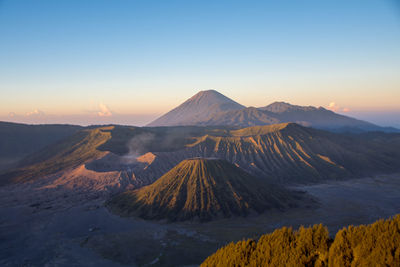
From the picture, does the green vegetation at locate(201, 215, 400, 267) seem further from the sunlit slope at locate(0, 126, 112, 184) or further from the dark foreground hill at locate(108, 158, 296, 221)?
the sunlit slope at locate(0, 126, 112, 184)

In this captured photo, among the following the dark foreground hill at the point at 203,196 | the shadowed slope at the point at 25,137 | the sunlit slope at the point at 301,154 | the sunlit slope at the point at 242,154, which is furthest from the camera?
the shadowed slope at the point at 25,137

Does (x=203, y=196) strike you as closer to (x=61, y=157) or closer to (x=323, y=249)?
(x=323, y=249)

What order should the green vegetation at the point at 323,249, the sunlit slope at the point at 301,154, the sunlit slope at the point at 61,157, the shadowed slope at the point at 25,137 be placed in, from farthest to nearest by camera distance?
the shadowed slope at the point at 25,137 < the sunlit slope at the point at 301,154 < the sunlit slope at the point at 61,157 < the green vegetation at the point at 323,249

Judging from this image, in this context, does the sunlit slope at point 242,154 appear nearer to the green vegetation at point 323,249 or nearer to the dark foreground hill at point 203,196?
the dark foreground hill at point 203,196

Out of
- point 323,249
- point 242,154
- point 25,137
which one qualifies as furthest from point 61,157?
point 323,249

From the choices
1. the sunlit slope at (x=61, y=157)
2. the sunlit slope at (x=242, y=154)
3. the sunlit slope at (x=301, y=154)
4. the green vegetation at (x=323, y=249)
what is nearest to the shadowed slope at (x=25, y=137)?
the sunlit slope at (x=61, y=157)

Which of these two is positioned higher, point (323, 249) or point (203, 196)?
point (323, 249)
